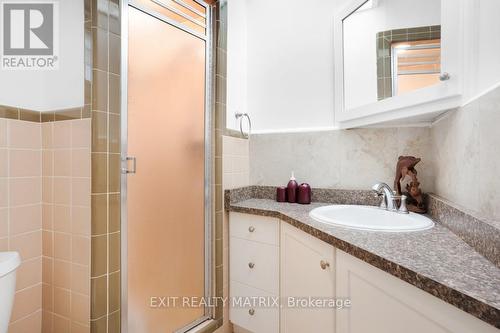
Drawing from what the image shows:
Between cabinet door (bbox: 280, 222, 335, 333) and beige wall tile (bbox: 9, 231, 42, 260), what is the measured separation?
123 cm

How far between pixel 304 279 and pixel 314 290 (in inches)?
3.5

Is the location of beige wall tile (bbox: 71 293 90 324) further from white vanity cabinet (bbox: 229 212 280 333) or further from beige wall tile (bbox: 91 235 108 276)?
white vanity cabinet (bbox: 229 212 280 333)

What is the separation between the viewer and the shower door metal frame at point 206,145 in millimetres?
1179

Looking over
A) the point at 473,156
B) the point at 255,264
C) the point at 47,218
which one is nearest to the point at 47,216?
the point at 47,218

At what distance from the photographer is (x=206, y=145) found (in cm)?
165

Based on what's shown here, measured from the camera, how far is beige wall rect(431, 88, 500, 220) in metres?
0.79

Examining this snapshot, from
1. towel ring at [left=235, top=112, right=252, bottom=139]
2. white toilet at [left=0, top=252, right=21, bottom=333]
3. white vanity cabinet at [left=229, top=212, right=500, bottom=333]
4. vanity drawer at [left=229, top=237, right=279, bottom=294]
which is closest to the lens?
white vanity cabinet at [left=229, top=212, right=500, bottom=333]

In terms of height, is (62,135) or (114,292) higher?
(62,135)

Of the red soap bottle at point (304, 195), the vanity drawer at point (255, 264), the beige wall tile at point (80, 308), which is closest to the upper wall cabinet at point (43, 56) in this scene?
the beige wall tile at point (80, 308)

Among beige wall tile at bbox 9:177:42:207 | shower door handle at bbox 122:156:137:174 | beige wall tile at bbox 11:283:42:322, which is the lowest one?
beige wall tile at bbox 11:283:42:322

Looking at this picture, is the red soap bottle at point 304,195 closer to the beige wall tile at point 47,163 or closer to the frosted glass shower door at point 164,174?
the frosted glass shower door at point 164,174

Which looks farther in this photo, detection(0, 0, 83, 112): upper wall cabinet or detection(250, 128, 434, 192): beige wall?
detection(250, 128, 434, 192): beige wall

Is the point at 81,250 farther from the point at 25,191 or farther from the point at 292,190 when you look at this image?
the point at 292,190

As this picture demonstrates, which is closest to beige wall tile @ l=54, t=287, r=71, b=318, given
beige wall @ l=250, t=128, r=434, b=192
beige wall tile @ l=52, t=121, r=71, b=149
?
beige wall tile @ l=52, t=121, r=71, b=149
